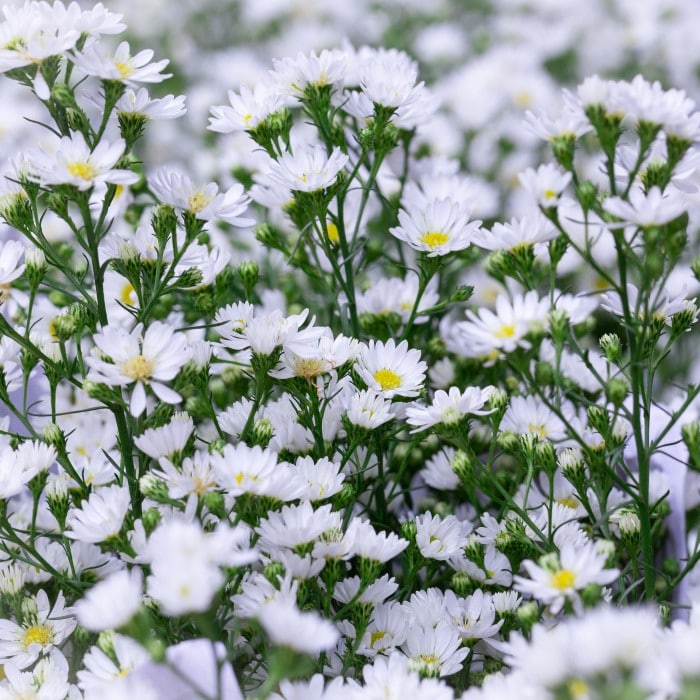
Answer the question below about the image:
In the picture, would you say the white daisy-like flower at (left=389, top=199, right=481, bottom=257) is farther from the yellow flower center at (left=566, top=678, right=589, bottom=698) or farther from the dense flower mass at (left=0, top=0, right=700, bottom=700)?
the yellow flower center at (left=566, top=678, right=589, bottom=698)

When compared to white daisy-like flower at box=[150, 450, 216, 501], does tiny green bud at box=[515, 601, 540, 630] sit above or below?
above

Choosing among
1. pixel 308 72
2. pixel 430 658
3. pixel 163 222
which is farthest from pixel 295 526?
pixel 308 72

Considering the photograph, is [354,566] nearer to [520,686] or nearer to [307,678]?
[307,678]

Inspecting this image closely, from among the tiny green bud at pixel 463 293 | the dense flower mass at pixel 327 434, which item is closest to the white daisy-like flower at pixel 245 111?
the dense flower mass at pixel 327 434

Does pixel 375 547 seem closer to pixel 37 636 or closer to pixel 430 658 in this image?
pixel 430 658

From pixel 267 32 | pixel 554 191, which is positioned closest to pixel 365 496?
pixel 554 191

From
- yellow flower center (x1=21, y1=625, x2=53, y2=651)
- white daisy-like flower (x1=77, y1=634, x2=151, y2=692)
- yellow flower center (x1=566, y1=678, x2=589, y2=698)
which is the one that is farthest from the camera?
yellow flower center (x1=21, y1=625, x2=53, y2=651)

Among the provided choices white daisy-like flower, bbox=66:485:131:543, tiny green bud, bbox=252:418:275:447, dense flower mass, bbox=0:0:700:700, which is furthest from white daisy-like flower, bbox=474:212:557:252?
white daisy-like flower, bbox=66:485:131:543
